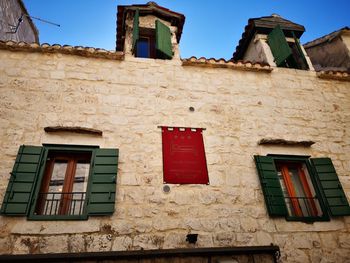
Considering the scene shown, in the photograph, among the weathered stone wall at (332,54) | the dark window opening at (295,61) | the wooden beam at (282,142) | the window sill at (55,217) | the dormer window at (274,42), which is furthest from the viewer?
the weathered stone wall at (332,54)

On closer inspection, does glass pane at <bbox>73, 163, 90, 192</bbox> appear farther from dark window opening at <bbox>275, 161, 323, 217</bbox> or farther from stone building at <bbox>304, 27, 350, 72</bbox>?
stone building at <bbox>304, 27, 350, 72</bbox>

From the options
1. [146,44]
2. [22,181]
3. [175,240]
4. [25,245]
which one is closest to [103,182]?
[22,181]

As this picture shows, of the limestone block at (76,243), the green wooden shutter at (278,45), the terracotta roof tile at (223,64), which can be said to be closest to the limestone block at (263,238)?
the limestone block at (76,243)

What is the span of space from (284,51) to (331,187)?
3.88m

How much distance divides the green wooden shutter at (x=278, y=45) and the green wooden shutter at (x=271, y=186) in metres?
3.32

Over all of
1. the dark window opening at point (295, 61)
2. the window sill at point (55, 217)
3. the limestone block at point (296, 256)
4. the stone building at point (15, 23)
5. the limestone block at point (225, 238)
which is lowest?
the limestone block at point (296, 256)

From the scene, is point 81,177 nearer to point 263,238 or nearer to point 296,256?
point 263,238

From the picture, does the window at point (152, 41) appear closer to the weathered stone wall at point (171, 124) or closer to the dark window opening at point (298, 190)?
the weathered stone wall at point (171, 124)

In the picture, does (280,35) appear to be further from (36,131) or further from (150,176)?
(36,131)

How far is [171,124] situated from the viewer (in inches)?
213

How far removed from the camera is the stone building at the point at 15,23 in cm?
793

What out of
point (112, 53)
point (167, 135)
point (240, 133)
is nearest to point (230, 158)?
point (240, 133)

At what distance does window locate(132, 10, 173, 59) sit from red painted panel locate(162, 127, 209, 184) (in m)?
2.28

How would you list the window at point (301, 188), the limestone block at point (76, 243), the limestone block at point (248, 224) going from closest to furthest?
the limestone block at point (76, 243)
the limestone block at point (248, 224)
the window at point (301, 188)
